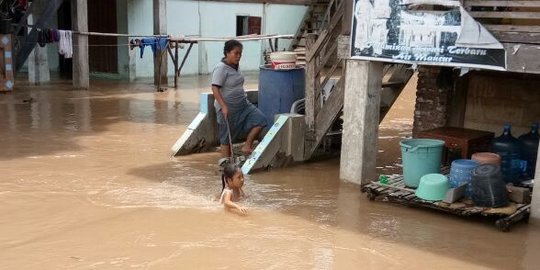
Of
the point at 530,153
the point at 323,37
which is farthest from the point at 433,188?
the point at 323,37

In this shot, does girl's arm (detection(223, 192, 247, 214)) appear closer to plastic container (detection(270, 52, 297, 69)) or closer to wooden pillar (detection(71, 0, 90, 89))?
plastic container (detection(270, 52, 297, 69))

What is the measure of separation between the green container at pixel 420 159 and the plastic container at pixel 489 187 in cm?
65

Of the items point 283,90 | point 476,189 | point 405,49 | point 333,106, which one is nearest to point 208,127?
point 283,90

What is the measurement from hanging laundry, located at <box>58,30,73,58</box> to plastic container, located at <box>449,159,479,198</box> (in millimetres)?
12053

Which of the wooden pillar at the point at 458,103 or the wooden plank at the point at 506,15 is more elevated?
the wooden plank at the point at 506,15

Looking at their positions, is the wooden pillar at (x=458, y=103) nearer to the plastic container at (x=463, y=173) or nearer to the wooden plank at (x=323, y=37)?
the wooden plank at (x=323, y=37)

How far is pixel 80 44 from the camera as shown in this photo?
15688 millimetres

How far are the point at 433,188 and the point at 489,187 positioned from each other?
1.84 ft

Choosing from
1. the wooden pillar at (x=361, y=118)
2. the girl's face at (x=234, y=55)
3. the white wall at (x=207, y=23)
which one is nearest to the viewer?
the wooden pillar at (x=361, y=118)

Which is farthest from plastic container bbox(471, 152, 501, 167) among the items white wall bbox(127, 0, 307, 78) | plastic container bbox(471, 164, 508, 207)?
white wall bbox(127, 0, 307, 78)

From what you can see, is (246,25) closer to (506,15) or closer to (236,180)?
(236,180)

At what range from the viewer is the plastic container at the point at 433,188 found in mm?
6066

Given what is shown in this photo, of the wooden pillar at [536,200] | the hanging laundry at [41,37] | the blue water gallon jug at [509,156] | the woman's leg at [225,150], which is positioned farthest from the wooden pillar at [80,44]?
the wooden pillar at [536,200]

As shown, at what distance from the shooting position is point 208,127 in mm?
9039
